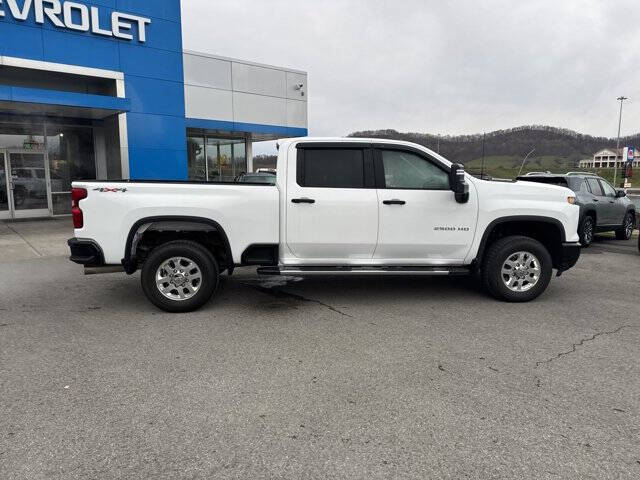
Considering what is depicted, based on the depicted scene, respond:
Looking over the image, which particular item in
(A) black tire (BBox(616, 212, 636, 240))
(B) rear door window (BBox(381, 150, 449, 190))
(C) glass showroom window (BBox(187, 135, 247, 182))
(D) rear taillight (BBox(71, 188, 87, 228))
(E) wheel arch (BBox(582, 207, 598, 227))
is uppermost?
(C) glass showroom window (BBox(187, 135, 247, 182))

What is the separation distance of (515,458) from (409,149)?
4096mm

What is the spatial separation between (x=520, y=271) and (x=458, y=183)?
4.82ft

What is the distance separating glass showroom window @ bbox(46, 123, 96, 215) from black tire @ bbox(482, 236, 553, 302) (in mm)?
14748

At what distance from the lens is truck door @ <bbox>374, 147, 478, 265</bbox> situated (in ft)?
19.7

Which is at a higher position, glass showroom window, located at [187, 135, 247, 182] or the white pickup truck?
glass showroom window, located at [187, 135, 247, 182]

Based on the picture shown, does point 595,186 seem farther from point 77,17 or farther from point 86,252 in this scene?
point 77,17

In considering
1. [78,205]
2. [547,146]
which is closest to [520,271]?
[78,205]

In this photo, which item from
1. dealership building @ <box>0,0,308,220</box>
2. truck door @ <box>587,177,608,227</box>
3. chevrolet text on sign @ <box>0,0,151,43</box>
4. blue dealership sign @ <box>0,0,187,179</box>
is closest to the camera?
truck door @ <box>587,177,608,227</box>

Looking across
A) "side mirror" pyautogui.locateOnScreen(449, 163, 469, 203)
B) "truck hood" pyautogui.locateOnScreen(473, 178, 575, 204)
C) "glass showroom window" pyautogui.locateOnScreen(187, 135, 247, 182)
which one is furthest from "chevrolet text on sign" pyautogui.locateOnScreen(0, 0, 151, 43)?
"truck hood" pyautogui.locateOnScreen(473, 178, 575, 204)

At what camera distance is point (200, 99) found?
1847 cm

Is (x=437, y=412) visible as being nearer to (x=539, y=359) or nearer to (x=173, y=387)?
(x=539, y=359)

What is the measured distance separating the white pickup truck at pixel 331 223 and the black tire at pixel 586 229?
19.3 feet

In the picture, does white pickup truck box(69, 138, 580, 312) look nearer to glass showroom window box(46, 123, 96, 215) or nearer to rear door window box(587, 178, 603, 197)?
rear door window box(587, 178, 603, 197)

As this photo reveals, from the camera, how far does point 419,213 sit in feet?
19.8
